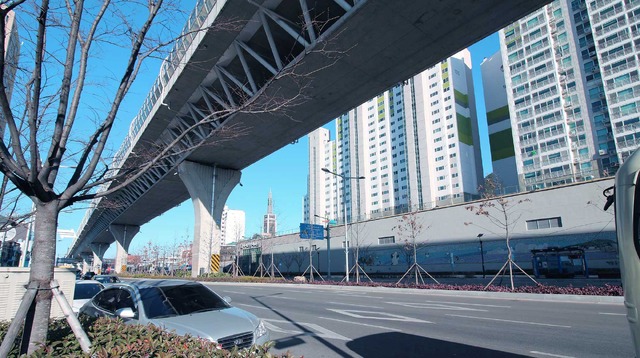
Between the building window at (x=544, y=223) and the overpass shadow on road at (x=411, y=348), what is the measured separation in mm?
29574

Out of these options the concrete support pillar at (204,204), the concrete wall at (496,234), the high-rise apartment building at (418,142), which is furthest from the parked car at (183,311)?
A: the high-rise apartment building at (418,142)

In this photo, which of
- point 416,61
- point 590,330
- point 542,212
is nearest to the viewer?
point 590,330

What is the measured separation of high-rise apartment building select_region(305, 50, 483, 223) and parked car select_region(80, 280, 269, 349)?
243 ft

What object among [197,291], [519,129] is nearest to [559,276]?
[197,291]

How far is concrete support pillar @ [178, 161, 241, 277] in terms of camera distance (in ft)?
111

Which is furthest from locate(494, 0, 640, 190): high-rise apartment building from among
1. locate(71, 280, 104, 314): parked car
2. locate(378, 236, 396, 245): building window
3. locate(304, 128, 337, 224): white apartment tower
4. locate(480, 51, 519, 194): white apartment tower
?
locate(304, 128, 337, 224): white apartment tower

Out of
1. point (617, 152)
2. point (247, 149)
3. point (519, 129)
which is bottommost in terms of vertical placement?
point (247, 149)

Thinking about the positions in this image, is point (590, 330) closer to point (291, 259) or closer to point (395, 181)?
point (291, 259)

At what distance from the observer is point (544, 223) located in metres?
32.5

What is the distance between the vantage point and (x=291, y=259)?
197ft

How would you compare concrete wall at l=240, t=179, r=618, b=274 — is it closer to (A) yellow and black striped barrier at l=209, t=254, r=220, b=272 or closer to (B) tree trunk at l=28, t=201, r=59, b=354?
(A) yellow and black striped barrier at l=209, t=254, r=220, b=272

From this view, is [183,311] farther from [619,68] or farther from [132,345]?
[619,68]

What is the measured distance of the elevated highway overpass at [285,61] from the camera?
12.7m

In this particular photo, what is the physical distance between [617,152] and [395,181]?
54727 mm
